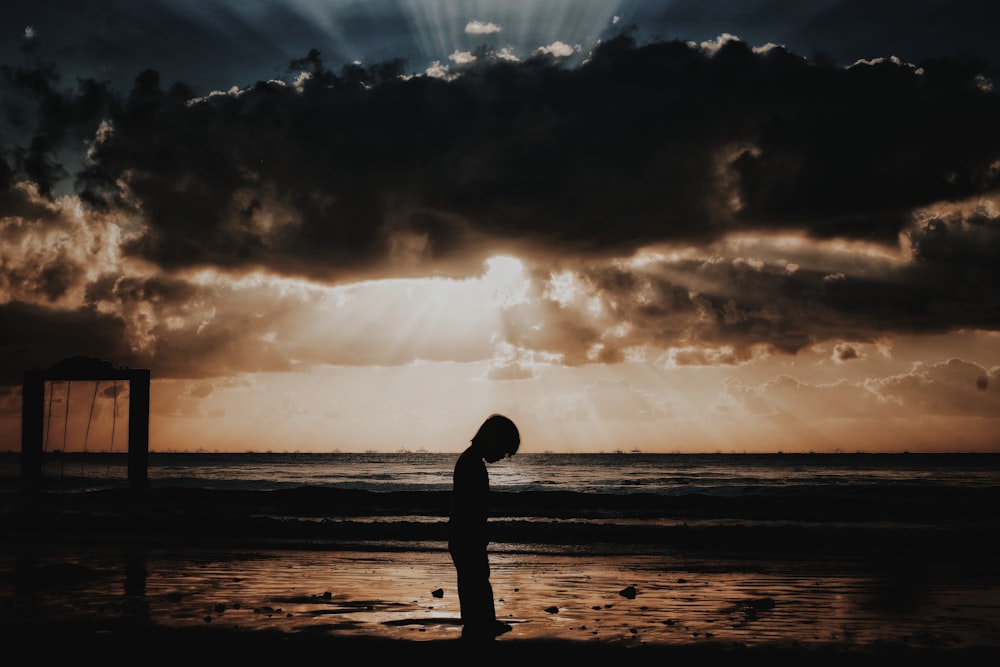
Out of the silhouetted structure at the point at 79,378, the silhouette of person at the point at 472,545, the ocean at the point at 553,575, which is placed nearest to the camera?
the silhouette of person at the point at 472,545

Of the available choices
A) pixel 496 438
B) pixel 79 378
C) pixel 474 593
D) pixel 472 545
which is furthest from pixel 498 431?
pixel 79 378

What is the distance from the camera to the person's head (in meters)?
6.94

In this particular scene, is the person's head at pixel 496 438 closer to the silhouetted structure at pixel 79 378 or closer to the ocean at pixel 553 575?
the ocean at pixel 553 575

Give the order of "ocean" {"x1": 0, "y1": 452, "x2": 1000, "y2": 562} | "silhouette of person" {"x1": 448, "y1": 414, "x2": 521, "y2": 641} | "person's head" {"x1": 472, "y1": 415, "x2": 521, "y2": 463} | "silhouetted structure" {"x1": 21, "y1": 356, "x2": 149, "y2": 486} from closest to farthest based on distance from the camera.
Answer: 1. "person's head" {"x1": 472, "y1": 415, "x2": 521, "y2": 463}
2. "silhouette of person" {"x1": 448, "y1": 414, "x2": 521, "y2": 641}
3. "ocean" {"x1": 0, "y1": 452, "x2": 1000, "y2": 562}
4. "silhouetted structure" {"x1": 21, "y1": 356, "x2": 149, "y2": 486}

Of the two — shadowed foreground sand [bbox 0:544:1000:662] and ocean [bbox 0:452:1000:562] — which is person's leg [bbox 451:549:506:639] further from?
ocean [bbox 0:452:1000:562]

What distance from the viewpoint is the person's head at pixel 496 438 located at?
6.94 m

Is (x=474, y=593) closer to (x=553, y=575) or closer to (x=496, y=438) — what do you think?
(x=496, y=438)

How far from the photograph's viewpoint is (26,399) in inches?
1961

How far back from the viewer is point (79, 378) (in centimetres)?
4897

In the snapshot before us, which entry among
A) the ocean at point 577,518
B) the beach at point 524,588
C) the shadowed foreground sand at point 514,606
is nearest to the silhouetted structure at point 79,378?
the ocean at point 577,518

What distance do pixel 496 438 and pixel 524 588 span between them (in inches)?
300

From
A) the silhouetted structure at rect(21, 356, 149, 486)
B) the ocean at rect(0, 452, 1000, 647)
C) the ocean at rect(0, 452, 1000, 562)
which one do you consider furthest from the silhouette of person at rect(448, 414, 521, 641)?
the silhouetted structure at rect(21, 356, 149, 486)

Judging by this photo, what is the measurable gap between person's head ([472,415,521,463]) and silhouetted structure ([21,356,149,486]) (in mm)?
45996

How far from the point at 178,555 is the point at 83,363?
1365 inches
